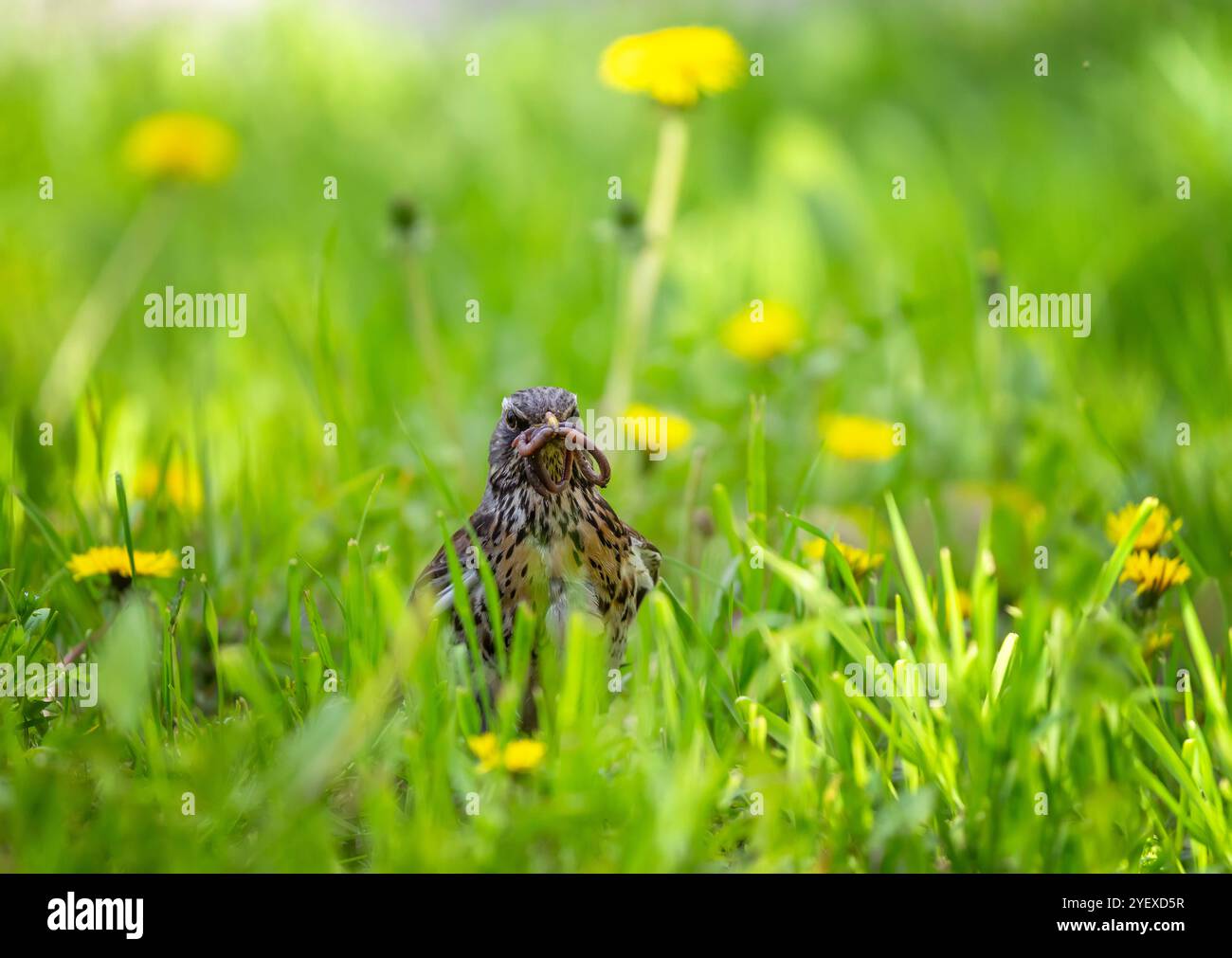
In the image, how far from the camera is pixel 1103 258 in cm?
510

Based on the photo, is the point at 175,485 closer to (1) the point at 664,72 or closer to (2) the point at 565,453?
(2) the point at 565,453

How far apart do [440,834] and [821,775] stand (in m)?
0.63

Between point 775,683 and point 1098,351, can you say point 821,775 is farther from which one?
point 1098,351

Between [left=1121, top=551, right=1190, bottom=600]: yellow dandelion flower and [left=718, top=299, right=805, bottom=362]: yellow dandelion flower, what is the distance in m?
1.75

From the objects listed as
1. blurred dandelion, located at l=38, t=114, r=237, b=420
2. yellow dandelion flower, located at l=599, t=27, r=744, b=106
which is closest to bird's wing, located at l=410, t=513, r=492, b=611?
yellow dandelion flower, located at l=599, t=27, r=744, b=106

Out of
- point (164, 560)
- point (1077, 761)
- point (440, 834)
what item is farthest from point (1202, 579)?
point (164, 560)

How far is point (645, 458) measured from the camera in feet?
12.3

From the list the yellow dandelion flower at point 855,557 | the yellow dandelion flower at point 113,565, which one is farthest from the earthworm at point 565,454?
the yellow dandelion flower at point 113,565

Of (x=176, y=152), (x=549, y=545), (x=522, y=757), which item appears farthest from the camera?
(x=176, y=152)

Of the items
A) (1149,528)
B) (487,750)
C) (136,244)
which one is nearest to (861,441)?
(1149,528)

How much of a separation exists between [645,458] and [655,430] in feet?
0.95

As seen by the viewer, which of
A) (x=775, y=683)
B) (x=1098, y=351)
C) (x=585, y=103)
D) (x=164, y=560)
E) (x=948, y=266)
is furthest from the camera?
(x=585, y=103)

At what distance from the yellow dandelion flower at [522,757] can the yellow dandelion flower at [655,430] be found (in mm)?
1540

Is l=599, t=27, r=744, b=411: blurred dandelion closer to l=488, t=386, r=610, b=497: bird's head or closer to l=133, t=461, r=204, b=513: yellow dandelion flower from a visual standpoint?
l=488, t=386, r=610, b=497: bird's head
